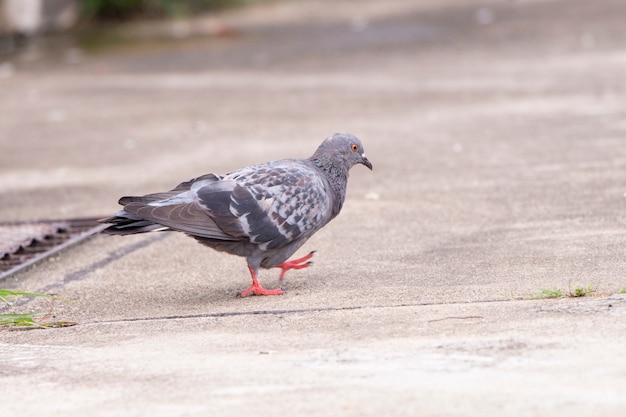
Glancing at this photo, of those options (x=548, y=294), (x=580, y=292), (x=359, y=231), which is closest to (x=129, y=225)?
(x=359, y=231)

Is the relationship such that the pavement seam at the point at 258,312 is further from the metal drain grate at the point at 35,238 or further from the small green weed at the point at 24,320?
the metal drain grate at the point at 35,238

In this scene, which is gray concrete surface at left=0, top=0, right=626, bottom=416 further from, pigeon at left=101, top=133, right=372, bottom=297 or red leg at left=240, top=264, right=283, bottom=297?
pigeon at left=101, top=133, right=372, bottom=297

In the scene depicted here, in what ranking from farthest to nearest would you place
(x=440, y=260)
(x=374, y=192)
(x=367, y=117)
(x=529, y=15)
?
(x=529, y=15)
(x=367, y=117)
(x=374, y=192)
(x=440, y=260)

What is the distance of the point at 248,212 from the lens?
514 centimetres

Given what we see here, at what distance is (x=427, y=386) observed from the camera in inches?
140

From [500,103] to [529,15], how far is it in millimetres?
5621

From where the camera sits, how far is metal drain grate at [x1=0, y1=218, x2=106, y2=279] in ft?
21.1

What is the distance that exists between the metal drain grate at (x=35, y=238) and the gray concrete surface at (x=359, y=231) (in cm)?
17

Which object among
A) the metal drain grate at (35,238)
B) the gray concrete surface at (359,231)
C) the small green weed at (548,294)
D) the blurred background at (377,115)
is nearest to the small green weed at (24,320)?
the gray concrete surface at (359,231)

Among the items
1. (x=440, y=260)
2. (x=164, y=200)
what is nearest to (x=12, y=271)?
(x=164, y=200)

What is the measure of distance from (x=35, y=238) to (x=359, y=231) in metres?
2.10

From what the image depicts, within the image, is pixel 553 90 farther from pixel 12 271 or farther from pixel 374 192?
pixel 12 271

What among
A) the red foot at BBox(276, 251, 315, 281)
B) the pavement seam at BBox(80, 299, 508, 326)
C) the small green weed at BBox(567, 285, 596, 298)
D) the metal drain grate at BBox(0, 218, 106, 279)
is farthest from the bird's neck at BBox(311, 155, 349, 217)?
the metal drain grate at BBox(0, 218, 106, 279)

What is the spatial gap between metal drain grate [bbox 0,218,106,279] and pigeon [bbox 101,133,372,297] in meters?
1.35
